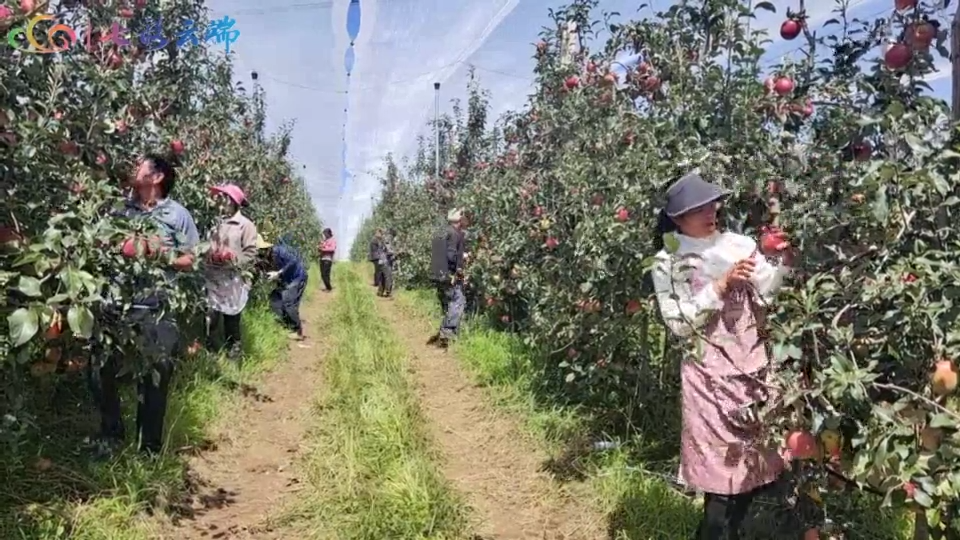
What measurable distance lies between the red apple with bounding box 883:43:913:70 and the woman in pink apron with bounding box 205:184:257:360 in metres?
3.50

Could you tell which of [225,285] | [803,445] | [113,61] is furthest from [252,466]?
[803,445]

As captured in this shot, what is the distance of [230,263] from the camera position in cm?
431

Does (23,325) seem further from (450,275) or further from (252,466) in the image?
(450,275)

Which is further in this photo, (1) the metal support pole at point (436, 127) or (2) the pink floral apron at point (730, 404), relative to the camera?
(1) the metal support pole at point (436, 127)

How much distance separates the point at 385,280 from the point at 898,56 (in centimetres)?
1136

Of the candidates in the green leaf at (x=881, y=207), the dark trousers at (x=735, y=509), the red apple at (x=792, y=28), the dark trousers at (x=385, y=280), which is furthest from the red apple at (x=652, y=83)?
the dark trousers at (x=385, y=280)

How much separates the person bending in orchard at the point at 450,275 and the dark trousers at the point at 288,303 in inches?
47.5

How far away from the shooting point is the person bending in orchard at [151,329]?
2.63 meters

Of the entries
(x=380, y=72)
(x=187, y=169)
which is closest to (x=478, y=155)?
(x=380, y=72)

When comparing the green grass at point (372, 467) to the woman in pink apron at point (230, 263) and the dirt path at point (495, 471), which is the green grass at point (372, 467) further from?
the woman in pink apron at point (230, 263)

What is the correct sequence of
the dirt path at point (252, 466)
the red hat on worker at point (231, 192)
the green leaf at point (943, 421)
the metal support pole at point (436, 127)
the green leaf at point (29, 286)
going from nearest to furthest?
the green leaf at point (943, 421), the green leaf at point (29, 286), the dirt path at point (252, 466), the red hat on worker at point (231, 192), the metal support pole at point (436, 127)

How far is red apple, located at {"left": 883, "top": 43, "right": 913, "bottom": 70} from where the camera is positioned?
168 centimetres

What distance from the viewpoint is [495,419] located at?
424 cm

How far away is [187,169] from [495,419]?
2.50 metres
